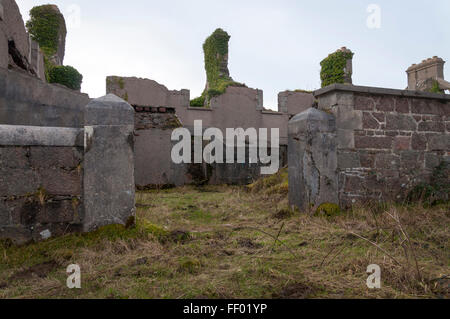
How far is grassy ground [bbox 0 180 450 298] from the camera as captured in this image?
2078mm

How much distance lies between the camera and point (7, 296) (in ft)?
6.69

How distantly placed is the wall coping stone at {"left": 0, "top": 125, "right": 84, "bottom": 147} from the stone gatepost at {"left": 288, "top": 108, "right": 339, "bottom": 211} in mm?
3096

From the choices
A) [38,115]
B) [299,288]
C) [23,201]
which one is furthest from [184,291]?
[38,115]

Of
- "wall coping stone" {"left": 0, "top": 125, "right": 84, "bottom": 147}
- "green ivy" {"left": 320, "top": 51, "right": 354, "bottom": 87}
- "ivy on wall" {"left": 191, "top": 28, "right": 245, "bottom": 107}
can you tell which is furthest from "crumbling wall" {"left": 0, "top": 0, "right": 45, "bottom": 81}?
"green ivy" {"left": 320, "top": 51, "right": 354, "bottom": 87}

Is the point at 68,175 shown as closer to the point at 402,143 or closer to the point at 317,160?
the point at 317,160

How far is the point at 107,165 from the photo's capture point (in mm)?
3162

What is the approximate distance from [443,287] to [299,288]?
100 centimetres

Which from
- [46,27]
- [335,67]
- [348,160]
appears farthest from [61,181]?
[335,67]

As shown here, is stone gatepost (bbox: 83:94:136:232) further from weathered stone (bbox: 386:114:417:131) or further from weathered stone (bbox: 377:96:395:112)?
weathered stone (bbox: 386:114:417:131)

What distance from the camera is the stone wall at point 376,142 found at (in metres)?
4.55

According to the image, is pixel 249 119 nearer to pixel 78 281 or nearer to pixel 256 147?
pixel 256 147

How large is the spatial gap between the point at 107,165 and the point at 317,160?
2967 millimetres
